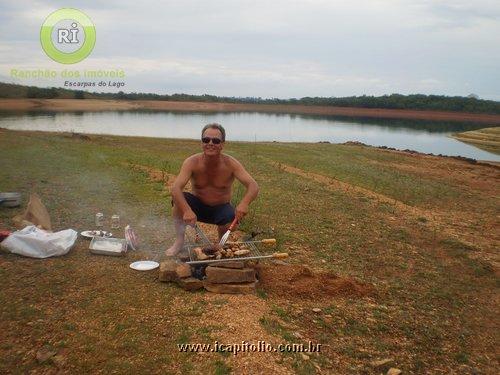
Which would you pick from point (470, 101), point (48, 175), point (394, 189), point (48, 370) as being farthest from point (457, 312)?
point (470, 101)

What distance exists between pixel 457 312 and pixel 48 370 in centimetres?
393

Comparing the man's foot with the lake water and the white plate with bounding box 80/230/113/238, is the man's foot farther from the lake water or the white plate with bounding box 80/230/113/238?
the lake water

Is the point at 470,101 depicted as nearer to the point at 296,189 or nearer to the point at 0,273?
the point at 296,189

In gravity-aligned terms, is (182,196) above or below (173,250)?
above

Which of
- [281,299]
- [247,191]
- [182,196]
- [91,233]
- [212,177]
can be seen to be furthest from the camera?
[91,233]

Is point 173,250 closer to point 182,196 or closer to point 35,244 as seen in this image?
point 182,196

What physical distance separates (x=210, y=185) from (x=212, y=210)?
0.31 metres

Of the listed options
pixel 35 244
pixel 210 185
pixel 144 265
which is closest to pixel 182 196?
pixel 210 185

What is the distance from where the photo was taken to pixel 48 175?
9.16m

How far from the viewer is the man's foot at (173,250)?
4.92 metres

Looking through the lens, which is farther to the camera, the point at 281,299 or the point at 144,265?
the point at 144,265

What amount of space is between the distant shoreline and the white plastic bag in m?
52.5

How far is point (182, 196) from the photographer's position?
4656 millimetres

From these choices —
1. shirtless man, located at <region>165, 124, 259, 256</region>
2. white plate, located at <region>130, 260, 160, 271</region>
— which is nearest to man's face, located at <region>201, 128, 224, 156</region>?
shirtless man, located at <region>165, 124, 259, 256</region>
